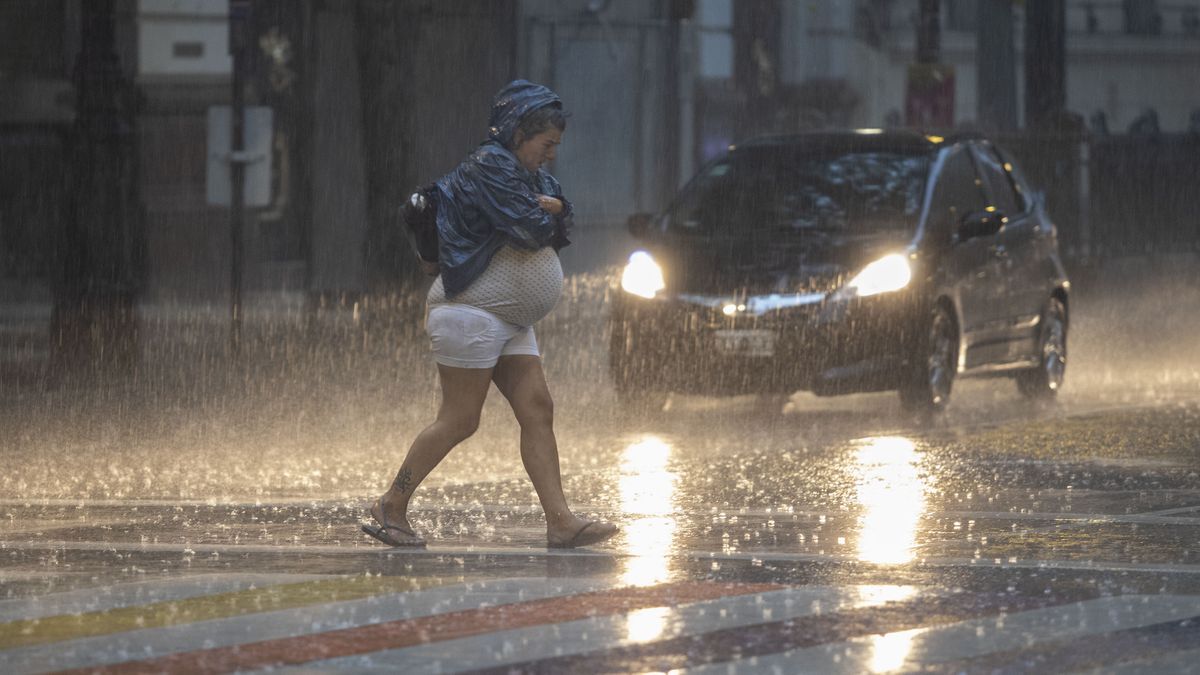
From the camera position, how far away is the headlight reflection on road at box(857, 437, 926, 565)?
8500mm

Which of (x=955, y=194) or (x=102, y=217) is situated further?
(x=102, y=217)

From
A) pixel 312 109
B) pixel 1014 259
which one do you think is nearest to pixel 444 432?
pixel 1014 259

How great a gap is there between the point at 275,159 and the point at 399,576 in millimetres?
22001

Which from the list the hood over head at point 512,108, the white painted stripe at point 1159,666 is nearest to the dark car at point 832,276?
the hood over head at point 512,108

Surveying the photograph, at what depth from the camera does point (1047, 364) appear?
15.9 meters

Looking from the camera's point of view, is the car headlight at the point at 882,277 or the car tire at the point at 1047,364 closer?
the car headlight at the point at 882,277

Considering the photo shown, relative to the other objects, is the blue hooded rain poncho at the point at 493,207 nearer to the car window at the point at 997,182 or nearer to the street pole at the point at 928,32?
the car window at the point at 997,182

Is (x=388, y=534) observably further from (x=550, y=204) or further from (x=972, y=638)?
(x=972, y=638)

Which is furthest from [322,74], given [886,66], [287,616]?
[886,66]

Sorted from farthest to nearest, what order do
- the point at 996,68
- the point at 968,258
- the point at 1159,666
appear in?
the point at 996,68, the point at 968,258, the point at 1159,666

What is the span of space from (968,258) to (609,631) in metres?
8.28

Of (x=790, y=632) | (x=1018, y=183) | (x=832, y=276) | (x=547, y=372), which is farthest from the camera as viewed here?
(x=547, y=372)

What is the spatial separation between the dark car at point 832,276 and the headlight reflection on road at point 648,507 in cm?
103

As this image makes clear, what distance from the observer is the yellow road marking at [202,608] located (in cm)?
683
